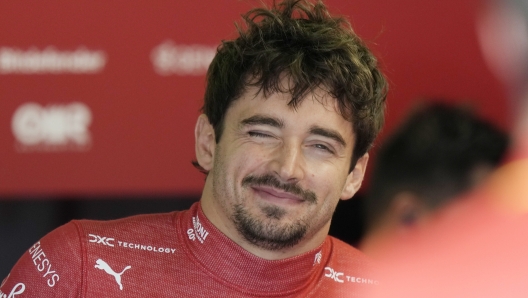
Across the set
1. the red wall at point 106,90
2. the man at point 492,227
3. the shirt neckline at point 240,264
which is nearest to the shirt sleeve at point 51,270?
the shirt neckline at point 240,264

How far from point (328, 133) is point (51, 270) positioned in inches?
24.9

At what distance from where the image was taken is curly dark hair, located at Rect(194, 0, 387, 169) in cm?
216

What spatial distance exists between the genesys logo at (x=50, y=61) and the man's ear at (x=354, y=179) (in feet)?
3.05

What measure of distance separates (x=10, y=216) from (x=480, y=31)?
1.54 meters

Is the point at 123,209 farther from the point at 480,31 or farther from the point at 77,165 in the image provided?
the point at 480,31

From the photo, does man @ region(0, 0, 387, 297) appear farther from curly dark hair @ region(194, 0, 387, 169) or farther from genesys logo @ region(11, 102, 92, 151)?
genesys logo @ region(11, 102, 92, 151)

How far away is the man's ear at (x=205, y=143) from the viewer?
2285 millimetres

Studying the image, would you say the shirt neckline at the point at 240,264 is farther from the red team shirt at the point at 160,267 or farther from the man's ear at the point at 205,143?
the man's ear at the point at 205,143

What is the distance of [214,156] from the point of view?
2217 mm

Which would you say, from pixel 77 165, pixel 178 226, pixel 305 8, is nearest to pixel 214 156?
pixel 178 226

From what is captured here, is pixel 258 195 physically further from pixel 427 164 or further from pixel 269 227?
pixel 427 164

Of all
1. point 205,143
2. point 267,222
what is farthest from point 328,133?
point 205,143

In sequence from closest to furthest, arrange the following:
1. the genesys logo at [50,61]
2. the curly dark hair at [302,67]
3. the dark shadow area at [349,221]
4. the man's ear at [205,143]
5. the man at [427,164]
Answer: the curly dark hair at [302,67]
the man's ear at [205,143]
the genesys logo at [50,61]
the man at [427,164]
the dark shadow area at [349,221]

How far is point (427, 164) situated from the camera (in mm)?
3027
